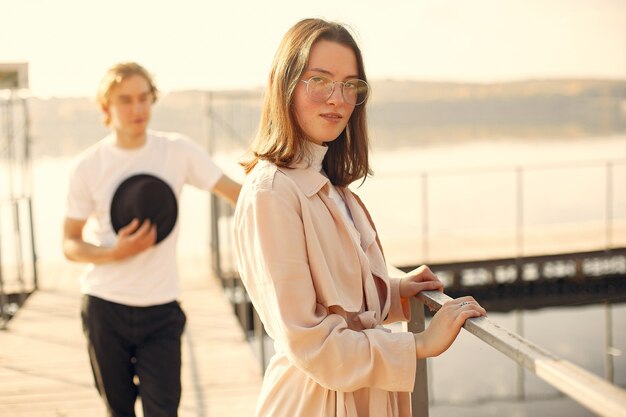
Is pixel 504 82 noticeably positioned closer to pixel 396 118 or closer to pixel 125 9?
pixel 396 118

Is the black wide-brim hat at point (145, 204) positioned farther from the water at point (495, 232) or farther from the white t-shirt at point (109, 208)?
the water at point (495, 232)

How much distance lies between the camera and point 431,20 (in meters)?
22.0

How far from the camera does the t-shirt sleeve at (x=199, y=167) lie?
2.36 meters

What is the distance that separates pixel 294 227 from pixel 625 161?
8.27 meters

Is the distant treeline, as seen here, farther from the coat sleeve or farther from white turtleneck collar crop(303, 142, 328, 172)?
the coat sleeve

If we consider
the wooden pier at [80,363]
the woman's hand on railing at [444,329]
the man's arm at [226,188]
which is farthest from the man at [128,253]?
the wooden pier at [80,363]

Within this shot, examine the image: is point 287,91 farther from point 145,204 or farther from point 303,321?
point 145,204

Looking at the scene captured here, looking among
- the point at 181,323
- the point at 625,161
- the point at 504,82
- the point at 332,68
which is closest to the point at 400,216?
the point at 625,161

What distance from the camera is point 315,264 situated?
3.94 feet

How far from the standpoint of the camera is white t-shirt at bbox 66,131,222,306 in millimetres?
2174

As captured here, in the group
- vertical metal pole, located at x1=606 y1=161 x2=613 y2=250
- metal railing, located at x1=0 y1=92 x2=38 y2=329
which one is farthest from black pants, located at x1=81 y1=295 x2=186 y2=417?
vertical metal pole, located at x1=606 y1=161 x2=613 y2=250

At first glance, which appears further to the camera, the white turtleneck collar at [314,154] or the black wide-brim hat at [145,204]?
the black wide-brim hat at [145,204]

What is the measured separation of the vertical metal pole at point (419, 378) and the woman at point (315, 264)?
16 cm

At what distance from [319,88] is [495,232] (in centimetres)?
878
